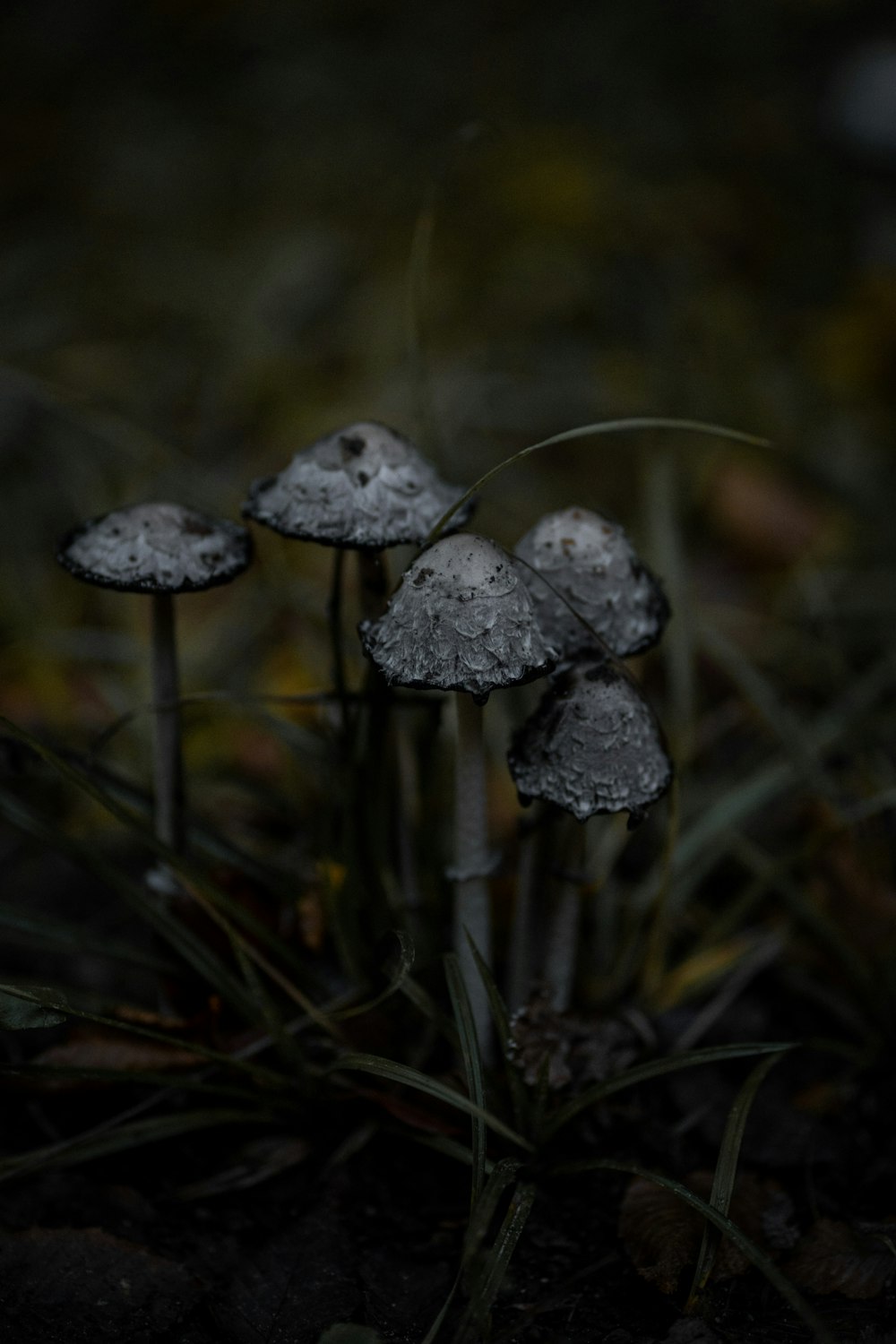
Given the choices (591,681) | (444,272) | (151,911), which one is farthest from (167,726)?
(444,272)

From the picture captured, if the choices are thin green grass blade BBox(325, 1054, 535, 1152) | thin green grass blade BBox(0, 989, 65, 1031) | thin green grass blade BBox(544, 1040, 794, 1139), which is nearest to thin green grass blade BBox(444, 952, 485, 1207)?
thin green grass blade BBox(325, 1054, 535, 1152)

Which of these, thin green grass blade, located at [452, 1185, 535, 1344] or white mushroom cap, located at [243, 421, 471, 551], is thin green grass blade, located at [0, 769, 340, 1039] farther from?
white mushroom cap, located at [243, 421, 471, 551]

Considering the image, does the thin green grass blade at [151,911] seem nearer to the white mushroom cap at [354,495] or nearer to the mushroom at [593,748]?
the mushroom at [593,748]

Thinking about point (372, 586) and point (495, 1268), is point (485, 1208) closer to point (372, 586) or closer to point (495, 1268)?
point (495, 1268)

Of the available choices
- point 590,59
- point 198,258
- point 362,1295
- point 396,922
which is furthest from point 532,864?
point 590,59

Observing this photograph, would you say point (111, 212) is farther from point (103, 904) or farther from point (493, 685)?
point (493, 685)

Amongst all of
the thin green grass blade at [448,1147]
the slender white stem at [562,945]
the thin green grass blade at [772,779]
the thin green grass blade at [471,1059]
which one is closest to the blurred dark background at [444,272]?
the thin green grass blade at [772,779]
